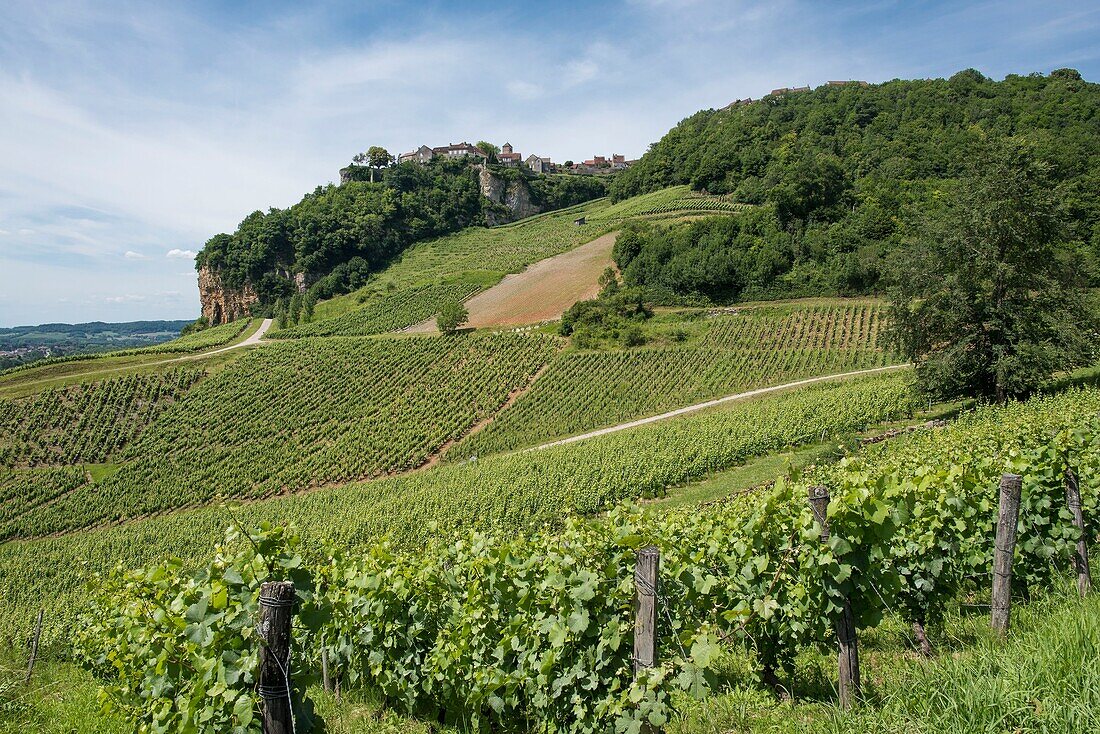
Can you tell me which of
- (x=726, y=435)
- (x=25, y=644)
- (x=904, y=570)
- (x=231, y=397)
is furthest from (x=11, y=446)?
(x=904, y=570)

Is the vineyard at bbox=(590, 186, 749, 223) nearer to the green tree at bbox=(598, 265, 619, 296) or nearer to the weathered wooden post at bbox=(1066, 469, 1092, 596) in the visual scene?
the green tree at bbox=(598, 265, 619, 296)

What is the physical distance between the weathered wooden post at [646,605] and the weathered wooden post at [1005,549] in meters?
3.19

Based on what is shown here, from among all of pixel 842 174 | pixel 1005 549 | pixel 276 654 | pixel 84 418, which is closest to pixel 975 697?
pixel 1005 549

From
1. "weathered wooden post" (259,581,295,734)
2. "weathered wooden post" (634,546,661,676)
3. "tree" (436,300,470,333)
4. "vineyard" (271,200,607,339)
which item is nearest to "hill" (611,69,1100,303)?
"tree" (436,300,470,333)

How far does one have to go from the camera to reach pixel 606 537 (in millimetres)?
5590

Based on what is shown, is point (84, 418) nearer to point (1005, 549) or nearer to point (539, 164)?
point (1005, 549)

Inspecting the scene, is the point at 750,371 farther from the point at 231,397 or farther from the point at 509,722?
the point at 231,397

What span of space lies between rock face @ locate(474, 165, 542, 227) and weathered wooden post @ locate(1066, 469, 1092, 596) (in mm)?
128377

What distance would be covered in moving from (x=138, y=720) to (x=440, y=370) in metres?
43.8

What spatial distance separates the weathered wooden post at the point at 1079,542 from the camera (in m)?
5.43

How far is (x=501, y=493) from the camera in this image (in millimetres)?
22359

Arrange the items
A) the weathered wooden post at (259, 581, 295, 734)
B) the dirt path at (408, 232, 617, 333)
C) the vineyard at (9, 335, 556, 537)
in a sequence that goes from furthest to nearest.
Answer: the dirt path at (408, 232, 617, 333)
the vineyard at (9, 335, 556, 537)
the weathered wooden post at (259, 581, 295, 734)

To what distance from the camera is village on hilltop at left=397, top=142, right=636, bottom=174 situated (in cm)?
15419

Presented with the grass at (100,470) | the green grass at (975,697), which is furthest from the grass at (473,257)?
the green grass at (975,697)
